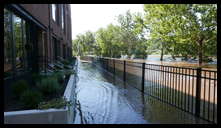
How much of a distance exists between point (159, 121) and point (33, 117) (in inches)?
105

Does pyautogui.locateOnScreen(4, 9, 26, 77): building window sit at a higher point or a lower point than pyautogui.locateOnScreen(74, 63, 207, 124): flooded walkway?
higher

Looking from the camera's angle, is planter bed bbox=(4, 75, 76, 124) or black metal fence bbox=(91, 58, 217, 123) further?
black metal fence bbox=(91, 58, 217, 123)

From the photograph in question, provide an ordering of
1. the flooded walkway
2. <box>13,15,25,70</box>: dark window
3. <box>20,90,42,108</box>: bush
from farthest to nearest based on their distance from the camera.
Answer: <box>13,15,25,70</box>: dark window < the flooded walkway < <box>20,90,42,108</box>: bush

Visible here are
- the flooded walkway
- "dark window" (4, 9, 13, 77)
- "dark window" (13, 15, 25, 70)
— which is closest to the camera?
the flooded walkway

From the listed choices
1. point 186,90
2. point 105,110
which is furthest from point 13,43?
point 186,90

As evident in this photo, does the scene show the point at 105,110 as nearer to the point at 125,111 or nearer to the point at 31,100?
the point at 125,111

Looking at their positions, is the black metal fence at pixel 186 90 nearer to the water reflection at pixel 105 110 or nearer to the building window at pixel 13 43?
the water reflection at pixel 105 110

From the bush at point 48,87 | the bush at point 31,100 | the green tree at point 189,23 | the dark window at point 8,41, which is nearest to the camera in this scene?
the bush at point 31,100

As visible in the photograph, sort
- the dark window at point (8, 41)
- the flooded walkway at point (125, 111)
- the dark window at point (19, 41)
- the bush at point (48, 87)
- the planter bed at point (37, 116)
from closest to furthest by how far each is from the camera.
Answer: the planter bed at point (37, 116), the flooded walkway at point (125, 111), the bush at point (48, 87), the dark window at point (8, 41), the dark window at point (19, 41)

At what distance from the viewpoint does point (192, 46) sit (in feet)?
44.1

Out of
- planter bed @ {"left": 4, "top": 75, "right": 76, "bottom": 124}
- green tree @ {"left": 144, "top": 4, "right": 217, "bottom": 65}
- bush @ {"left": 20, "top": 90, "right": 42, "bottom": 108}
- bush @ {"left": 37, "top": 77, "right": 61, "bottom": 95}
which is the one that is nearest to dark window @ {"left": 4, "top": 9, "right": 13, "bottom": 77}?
bush @ {"left": 37, "top": 77, "right": 61, "bottom": 95}

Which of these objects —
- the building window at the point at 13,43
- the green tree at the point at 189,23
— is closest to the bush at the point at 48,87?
the building window at the point at 13,43

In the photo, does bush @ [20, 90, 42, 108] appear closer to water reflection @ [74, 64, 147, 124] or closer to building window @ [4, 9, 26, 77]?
water reflection @ [74, 64, 147, 124]
